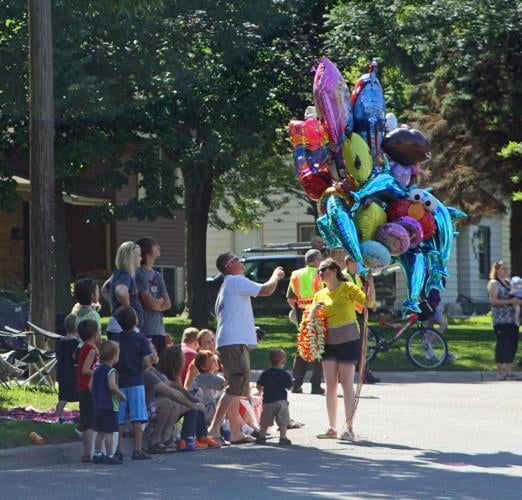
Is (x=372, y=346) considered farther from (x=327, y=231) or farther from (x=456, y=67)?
(x=456, y=67)

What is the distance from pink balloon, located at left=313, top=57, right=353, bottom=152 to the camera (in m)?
12.8

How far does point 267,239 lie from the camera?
58062mm

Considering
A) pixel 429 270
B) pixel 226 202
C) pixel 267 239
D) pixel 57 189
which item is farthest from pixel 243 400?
pixel 267 239

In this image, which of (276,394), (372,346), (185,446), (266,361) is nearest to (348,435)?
(276,394)

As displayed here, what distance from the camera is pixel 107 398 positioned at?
11867 millimetres

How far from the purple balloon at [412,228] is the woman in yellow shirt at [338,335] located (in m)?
1.03

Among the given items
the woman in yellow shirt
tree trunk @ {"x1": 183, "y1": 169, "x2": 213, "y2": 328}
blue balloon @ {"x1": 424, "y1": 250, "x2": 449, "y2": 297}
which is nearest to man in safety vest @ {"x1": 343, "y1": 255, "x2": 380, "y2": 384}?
the woman in yellow shirt

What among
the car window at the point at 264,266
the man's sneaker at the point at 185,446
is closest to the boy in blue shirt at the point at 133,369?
the man's sneaker at the point at 185,446

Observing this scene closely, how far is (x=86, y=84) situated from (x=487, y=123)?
417 inches

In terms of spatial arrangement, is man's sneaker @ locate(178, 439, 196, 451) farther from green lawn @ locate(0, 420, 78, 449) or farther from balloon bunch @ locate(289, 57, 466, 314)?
balloon bunch @ locate(289, 57, 466, 314)

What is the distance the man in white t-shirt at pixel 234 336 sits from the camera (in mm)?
13312

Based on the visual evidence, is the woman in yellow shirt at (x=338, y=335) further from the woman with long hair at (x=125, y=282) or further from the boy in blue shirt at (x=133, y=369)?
the boy in blue shirt at (x=133, y=369)

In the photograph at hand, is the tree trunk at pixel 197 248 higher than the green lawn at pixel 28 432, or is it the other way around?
the tree trunk at pixel 197 248

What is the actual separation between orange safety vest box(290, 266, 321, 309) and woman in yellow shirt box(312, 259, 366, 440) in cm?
358
